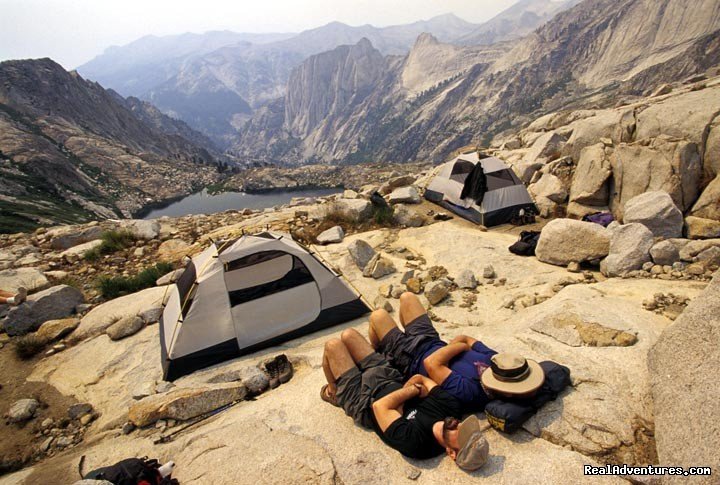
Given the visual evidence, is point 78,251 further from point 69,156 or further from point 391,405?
point 69,156

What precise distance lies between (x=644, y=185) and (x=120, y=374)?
48.7ft

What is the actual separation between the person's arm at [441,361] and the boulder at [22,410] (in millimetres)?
7203

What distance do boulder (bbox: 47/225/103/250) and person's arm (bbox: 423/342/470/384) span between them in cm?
1610

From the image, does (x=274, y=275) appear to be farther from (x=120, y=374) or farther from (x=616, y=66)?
(x=616, y=66)

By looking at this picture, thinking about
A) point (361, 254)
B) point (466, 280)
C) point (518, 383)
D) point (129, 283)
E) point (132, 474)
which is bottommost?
point (466, 280)

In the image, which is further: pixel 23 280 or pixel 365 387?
pixel 23 280

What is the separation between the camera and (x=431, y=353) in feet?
16.8

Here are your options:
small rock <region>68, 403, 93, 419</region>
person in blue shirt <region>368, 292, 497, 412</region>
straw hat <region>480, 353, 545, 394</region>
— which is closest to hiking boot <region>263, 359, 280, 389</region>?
person in blue shirt <region>368, 292, 497, 412</region>

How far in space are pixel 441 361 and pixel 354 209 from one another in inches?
427

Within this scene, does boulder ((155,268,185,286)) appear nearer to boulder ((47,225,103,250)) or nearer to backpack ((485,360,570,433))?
boulder ((47,225,103,250))

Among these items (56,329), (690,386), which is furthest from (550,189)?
(56,329)

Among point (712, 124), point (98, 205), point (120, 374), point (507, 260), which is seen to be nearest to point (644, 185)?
point (712, 124)

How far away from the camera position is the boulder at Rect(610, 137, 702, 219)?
1014 centimetres

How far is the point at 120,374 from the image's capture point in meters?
7.31
